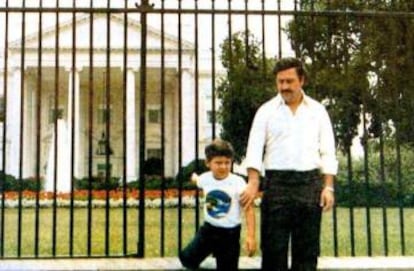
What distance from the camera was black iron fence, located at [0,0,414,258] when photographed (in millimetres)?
5520

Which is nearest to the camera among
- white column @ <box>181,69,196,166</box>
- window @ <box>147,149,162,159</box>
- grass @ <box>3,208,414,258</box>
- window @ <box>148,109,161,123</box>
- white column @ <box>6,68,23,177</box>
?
grass @ <box>3,208,414,258</box>

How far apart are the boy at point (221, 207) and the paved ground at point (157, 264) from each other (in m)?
0.22

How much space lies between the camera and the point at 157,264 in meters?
4.95

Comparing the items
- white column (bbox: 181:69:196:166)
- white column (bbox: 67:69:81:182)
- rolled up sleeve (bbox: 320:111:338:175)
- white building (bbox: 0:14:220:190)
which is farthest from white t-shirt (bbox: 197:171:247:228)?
white column (bbox: 181:69:196:166)

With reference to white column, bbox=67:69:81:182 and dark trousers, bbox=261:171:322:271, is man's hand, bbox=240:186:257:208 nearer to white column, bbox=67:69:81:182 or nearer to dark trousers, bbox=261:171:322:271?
dark trousers, bbox=261:171:322:271

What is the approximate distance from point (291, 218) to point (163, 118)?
68.6 inches

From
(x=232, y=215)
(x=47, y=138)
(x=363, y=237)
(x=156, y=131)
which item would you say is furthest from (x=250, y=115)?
(x=156, y=131)

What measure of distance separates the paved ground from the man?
2.00ft

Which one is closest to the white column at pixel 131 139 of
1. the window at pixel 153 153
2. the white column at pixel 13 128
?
the white column at pixel 13 128

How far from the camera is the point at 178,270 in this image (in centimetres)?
473

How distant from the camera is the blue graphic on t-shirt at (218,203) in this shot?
4570 millimetres

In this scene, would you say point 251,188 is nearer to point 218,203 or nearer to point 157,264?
point 218,203

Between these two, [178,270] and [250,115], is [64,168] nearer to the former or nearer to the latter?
[250,115]

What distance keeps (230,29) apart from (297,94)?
1.64m
